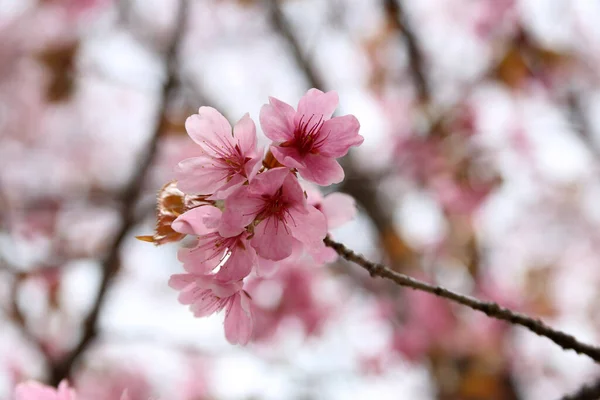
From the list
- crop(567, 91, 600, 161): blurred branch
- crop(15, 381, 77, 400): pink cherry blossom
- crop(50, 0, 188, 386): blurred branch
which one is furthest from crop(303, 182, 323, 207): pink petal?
crop(567, 91, 600, 161): blurred branch

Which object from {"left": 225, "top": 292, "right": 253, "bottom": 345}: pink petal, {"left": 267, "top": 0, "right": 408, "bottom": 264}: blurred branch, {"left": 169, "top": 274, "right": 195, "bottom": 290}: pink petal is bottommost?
{"left": 169, "top": 274, "right": 195, "bottom": 290}: pink petal

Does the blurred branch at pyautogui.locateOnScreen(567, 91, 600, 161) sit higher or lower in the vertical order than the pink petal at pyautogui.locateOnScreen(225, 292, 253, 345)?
higher


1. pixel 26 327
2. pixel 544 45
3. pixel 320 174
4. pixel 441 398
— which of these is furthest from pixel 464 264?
pixel 320 174

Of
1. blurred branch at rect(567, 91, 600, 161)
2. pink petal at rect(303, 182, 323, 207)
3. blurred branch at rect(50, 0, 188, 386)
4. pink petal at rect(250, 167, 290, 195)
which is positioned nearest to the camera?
pink petal at rect(250, 167, 290, 195)

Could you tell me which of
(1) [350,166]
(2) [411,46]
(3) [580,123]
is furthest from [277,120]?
(3) [580,123]

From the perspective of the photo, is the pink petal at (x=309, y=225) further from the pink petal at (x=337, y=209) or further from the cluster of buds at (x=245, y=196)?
the pink petal at (x=337, y=209)

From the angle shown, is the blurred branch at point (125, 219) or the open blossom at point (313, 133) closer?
the open blossom at point (313, 133)

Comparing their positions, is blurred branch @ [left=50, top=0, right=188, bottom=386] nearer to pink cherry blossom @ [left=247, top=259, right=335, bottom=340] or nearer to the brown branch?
pink cherry blossom @ [left=247, top=259, right=335, bottom=340]

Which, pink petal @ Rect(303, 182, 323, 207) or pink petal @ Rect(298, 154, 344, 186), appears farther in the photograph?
pink petal @ Rect(303, 182, 323, 207)

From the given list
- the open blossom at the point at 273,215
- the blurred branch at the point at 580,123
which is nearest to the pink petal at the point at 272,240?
the open blossom at the point at 273,215
